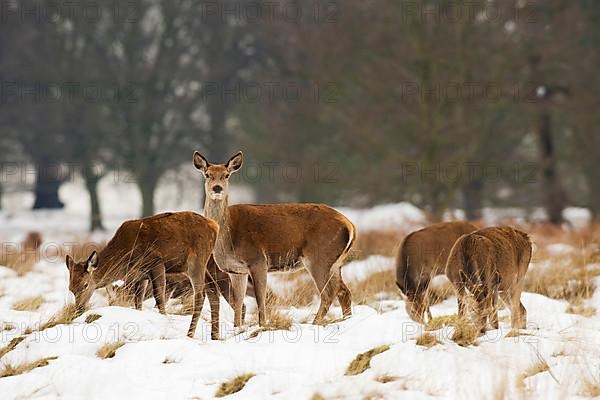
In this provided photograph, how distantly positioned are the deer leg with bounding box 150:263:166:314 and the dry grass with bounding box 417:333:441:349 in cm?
248

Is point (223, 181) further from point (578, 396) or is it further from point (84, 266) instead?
point (578, 396)

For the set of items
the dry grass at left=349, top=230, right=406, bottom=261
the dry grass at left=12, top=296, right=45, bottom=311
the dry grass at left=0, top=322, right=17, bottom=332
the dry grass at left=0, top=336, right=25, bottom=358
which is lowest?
the dry grass at left=349, top=230, right=406, bottom=261

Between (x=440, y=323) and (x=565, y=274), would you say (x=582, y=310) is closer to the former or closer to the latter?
(x=565, y=274)

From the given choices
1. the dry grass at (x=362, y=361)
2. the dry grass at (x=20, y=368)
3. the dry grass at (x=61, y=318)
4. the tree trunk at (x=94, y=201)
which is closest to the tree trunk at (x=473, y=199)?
the tree trunk at (x=94, y=201)

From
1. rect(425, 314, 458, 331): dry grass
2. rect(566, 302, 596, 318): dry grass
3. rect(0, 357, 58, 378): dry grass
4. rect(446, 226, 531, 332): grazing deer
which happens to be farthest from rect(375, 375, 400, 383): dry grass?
rect(566, 302, 596, 318): dry grass

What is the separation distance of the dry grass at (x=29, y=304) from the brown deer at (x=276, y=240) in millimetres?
2274

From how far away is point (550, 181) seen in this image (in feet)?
75.8

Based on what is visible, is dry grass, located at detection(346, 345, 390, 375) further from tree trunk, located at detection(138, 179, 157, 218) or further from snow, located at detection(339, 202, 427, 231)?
tree trunk, located at detection(138, 179, 157, 218)

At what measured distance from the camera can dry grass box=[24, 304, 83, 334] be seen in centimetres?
738

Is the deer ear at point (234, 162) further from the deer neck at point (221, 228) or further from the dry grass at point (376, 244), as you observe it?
the dry grass at point (376, 244)

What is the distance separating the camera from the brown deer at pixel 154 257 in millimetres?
7660

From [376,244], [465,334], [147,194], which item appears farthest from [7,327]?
[147,194]

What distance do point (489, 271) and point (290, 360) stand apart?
2173 mm

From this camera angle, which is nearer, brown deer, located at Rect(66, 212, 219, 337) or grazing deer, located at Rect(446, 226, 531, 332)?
grazing deer, located at Rect(446, 226, 531, 332)
